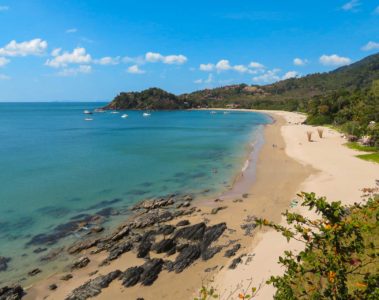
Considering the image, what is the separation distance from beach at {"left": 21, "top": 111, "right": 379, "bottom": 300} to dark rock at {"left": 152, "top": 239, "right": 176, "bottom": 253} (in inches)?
15.3

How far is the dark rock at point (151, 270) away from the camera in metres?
16.0

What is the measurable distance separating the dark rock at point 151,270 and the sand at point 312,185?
10.8 ft

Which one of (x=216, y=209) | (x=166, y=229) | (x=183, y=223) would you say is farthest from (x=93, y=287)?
(x=216, y=209)

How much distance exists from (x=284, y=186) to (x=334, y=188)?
15.3 feet

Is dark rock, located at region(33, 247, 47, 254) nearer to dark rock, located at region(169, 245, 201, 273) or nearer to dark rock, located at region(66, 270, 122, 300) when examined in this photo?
dark rock, located at region(66, 270, 122, 300)

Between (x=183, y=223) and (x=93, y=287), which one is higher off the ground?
(x=183, y=223)

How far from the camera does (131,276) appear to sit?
16.2m

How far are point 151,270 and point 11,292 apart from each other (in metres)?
6.89

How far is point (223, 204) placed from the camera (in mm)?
27125

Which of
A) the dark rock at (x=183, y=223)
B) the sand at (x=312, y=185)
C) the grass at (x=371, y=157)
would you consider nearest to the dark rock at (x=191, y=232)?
the dark rock at (x=183, y=223)

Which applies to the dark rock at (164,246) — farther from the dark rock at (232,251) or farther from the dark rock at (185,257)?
the dark rock at (232,251)

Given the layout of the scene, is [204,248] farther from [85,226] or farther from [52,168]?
[52,168]

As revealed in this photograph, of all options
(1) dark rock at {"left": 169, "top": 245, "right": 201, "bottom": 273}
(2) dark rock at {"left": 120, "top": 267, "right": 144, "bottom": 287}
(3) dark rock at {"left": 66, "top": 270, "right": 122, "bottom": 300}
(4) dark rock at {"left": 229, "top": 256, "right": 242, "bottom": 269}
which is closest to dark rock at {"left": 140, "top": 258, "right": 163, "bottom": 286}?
(2) dark rock at {"left": 120, "top": 267, "right": 144, "bottom": 287}

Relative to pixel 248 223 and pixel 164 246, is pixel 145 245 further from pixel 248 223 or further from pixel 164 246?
pixel 248 223
